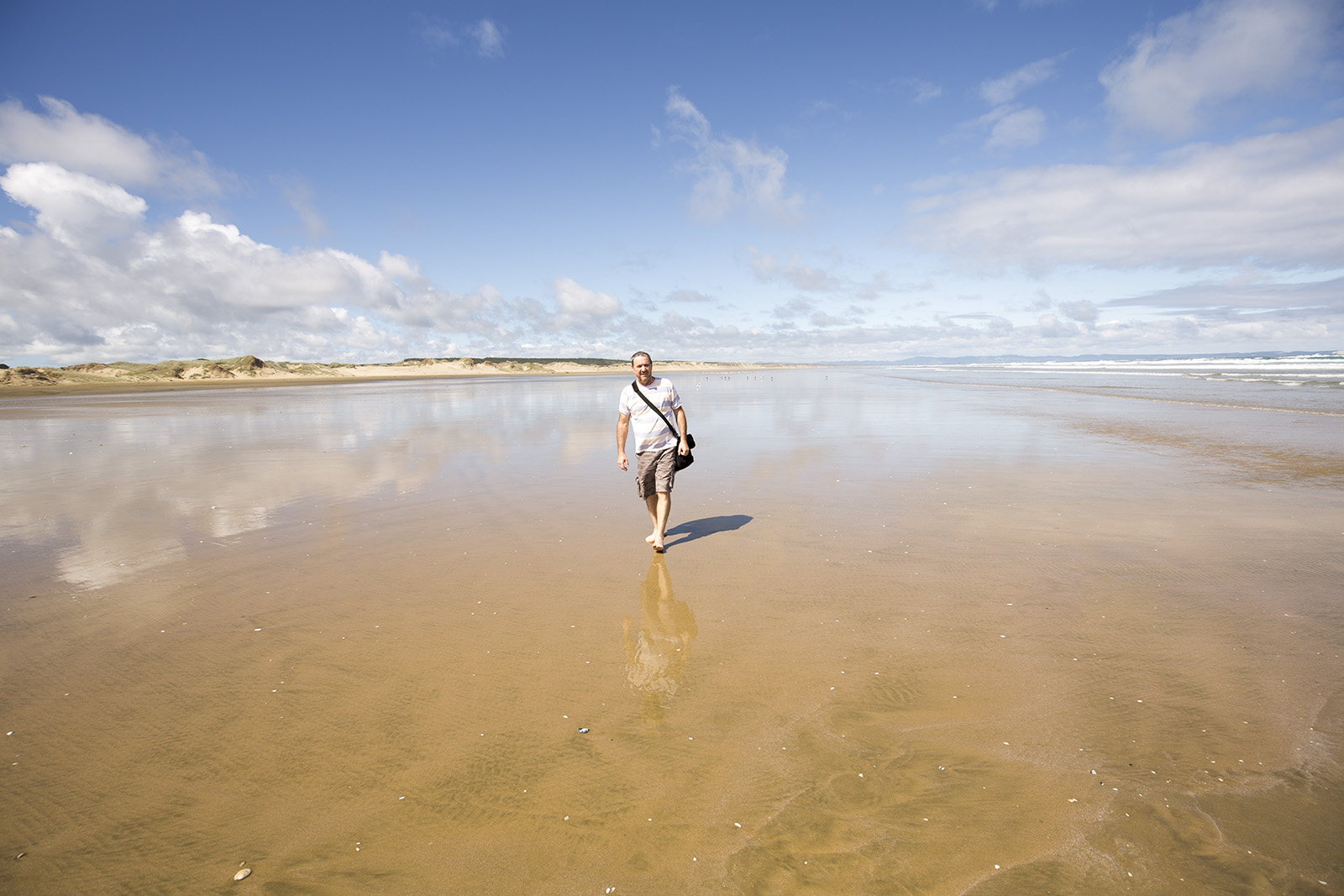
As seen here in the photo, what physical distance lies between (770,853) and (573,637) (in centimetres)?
239

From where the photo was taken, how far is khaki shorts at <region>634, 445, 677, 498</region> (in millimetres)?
7035

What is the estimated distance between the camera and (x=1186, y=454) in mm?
12320

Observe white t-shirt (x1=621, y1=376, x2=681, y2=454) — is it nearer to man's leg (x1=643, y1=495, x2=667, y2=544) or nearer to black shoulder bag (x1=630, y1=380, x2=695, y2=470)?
black shoulder bag (x1=630, y1=380, x2=695, y2=470)

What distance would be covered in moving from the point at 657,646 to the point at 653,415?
10.1 ft

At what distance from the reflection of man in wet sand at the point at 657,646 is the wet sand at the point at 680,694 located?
1.2 inches

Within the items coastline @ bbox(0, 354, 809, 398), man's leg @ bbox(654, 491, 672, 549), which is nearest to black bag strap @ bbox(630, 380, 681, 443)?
man's leg @ bbox(654, 491, 672, 549)

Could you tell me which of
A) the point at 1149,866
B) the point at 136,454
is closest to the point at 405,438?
the point at 136,454

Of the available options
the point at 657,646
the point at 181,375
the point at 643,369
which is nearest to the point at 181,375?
the point at 181,375

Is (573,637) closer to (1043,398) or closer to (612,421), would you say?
(612,421)

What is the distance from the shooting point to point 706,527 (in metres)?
7.80

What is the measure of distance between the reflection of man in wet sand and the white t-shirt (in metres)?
1.77

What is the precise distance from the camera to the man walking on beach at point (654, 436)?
6.93 meters

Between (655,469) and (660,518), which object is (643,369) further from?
(660,518)

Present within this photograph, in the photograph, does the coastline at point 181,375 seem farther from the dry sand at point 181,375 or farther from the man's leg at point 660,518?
the man's leg at point 660,518
